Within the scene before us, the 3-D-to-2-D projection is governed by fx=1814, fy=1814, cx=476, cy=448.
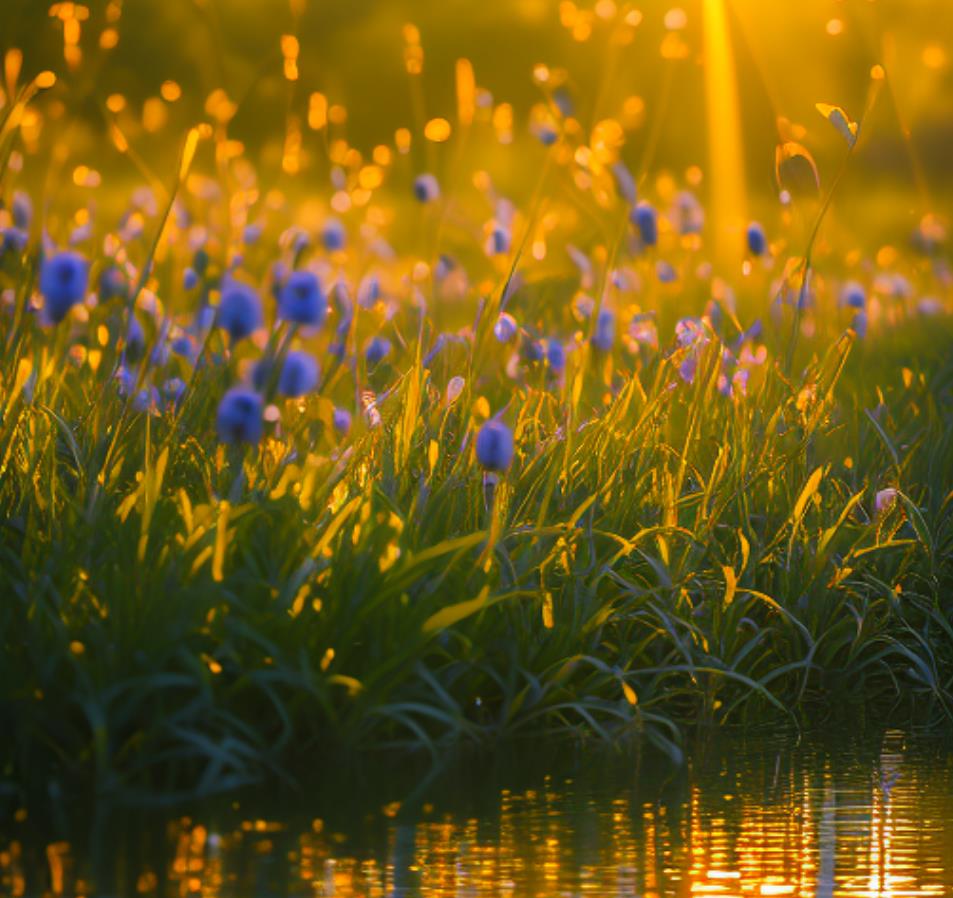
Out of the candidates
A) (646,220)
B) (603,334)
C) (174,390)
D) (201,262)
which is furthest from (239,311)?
(201,262)

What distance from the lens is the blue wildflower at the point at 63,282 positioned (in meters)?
3.37

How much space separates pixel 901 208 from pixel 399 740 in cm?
1428

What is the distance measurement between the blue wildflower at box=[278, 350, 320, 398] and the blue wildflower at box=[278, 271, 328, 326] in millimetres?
90

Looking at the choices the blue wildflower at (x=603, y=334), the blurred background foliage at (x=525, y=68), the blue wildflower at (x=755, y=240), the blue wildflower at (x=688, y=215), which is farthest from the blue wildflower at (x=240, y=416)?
the blurred background foliage at (x=525, y=68)

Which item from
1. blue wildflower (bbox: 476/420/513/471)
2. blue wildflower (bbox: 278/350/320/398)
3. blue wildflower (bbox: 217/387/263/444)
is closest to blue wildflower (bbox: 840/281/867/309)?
blue wildflower (bbox: 476/420/513/471)

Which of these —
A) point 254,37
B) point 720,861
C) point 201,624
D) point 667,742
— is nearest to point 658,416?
point 667,742

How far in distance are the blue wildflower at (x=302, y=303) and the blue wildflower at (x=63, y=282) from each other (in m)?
0.48

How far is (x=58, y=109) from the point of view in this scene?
5.56 meters

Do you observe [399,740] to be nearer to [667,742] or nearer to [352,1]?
[667,742]

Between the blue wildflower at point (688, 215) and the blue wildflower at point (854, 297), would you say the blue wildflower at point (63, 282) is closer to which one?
the blue wildflower at point (854, 297)

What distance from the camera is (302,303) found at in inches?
123

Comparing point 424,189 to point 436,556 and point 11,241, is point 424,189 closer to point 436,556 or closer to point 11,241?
point 11,241

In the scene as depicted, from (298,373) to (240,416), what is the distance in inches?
6.3

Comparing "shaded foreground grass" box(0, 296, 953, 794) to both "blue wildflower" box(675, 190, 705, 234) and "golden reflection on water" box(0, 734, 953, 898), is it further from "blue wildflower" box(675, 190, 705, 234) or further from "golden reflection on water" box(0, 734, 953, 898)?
"blue wildflower" box(675, 190, 705, 234)
